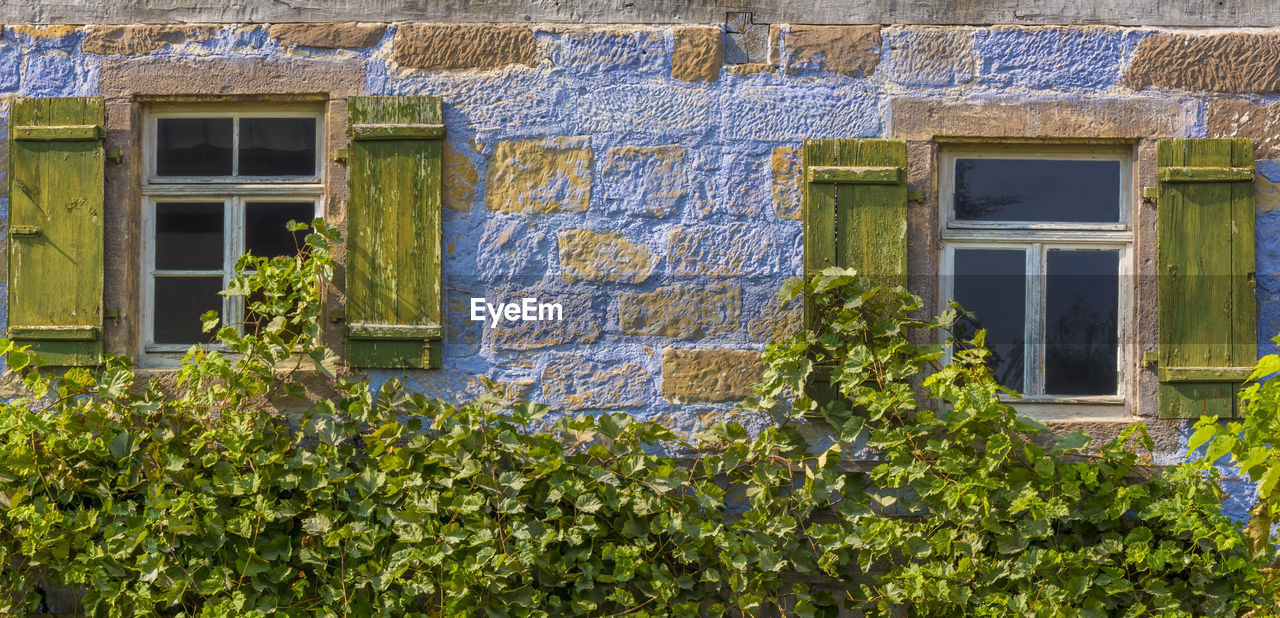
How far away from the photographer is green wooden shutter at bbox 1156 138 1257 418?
4.04 m

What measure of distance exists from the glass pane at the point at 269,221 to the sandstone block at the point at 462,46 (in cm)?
69

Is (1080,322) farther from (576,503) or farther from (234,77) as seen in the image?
(234,77)

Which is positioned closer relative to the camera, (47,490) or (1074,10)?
(47,490)

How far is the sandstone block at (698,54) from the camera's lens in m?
4.16

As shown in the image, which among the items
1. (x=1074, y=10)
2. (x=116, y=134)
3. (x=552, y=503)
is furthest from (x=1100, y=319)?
(x=116, y=134)

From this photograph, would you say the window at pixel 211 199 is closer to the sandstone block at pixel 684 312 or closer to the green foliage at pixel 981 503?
the sandstone block at pixel 684 312

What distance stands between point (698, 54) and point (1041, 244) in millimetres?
1490

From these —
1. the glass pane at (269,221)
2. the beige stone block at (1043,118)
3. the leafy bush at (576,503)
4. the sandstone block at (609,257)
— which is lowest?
the leafy bush at (576,503)

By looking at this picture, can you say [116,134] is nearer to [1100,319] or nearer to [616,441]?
[616,441]

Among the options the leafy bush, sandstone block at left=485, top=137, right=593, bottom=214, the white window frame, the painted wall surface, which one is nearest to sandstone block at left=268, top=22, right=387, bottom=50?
the painted wall surface

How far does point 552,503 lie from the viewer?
3.91 m

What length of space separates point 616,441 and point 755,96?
1389mm

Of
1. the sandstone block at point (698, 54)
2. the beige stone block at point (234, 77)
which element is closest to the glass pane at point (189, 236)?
the beige stone block at point (234, 77)

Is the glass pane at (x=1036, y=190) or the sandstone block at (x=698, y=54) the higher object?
the sandstone block at (x=698, y=54)
